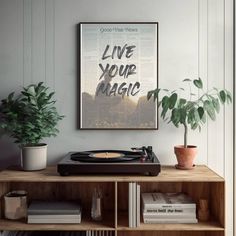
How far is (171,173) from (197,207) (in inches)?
11.3

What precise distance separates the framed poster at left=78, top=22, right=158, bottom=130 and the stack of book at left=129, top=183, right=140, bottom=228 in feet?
1.52

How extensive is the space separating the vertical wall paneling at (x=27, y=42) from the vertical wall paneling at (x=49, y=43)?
106 mm

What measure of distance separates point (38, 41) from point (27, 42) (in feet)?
0.24

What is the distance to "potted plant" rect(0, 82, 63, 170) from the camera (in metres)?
1.98

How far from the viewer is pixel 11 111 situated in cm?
203

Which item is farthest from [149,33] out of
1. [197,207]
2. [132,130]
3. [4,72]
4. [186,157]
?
[197,207]

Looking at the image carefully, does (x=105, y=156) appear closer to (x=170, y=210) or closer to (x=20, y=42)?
(x=170, y=210)

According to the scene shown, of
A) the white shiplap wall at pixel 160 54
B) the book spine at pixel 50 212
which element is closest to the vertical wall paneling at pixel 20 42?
the white shiplap wall at pixel 160 54

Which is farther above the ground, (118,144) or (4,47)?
(4,47)

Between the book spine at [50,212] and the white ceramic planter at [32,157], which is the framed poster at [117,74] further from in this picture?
the book spine at [50,212]

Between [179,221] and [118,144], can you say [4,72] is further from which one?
[179,221]

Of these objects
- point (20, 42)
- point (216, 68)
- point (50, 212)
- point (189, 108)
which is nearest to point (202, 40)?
point (216, 68)

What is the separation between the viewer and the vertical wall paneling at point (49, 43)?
2.21 metres

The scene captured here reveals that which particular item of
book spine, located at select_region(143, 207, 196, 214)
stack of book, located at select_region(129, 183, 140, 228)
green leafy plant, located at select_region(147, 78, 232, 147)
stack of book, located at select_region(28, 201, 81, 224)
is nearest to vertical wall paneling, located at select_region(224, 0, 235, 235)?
green leafy plant, located at select_region(147, 78, 232, 147)
